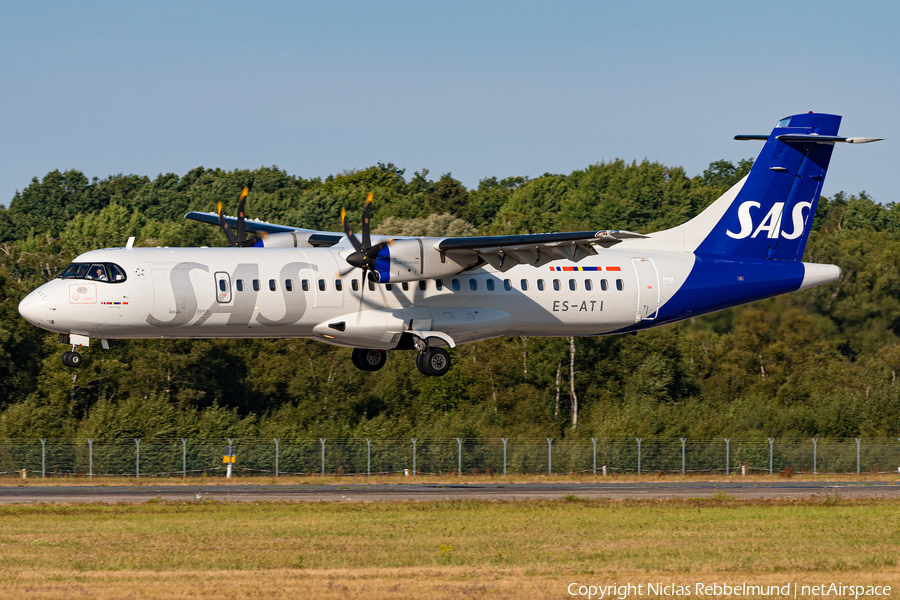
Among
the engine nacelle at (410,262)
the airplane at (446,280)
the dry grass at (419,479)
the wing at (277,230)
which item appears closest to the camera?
the airplane at (446,280)

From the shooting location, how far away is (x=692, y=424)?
55.8 meters

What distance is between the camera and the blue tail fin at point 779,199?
3675cm

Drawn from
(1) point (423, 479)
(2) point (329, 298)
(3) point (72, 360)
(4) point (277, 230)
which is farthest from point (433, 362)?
(1) point (423, 479)

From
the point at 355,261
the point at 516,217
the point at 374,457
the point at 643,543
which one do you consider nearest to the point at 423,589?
the point at 643,543

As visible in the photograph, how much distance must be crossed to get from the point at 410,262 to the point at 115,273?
7.87m

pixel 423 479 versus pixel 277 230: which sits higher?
pixel 277 230

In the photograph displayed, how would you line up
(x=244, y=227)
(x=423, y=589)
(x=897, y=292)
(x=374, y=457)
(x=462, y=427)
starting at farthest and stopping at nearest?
(x=897, y=292) → (x=462, y=427) → (x=374, y=457) → (x=244, y=227) → (x=423, y=589)

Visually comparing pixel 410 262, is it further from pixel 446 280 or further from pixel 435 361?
pixel 435 361

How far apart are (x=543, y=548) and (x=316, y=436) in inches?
1256

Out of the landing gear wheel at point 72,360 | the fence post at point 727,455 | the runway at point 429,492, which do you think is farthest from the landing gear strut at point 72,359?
the fence post at point 727,455

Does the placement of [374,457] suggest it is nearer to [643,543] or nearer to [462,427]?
[462,427]

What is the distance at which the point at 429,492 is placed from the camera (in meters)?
38.3

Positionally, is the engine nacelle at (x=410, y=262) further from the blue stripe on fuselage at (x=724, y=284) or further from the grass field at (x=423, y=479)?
the grass field at (x=423, y=479)

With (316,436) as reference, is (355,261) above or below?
above
